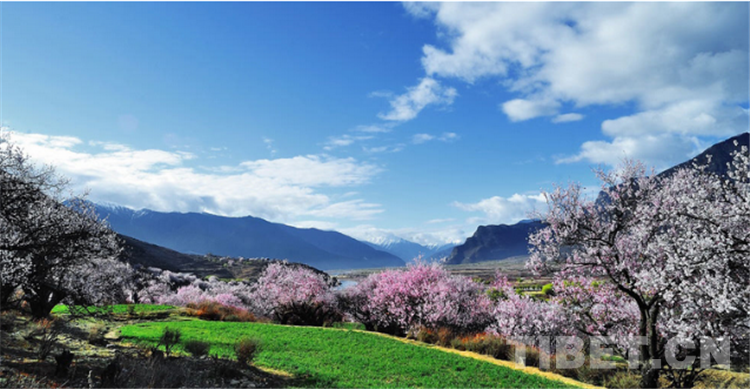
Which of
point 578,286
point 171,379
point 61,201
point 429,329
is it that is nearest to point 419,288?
point 429,329

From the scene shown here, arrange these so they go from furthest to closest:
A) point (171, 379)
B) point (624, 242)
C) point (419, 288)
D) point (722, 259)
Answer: point (419, 288), point (624, 242), point (171, 379), point (722, 259)

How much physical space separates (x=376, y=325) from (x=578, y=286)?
1533 centimetres

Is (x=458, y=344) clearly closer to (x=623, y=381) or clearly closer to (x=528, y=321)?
(x=528, y=321)

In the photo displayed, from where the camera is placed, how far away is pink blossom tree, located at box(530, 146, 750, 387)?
9.13 meters

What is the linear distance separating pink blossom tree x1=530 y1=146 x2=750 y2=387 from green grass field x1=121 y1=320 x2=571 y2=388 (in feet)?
14.3

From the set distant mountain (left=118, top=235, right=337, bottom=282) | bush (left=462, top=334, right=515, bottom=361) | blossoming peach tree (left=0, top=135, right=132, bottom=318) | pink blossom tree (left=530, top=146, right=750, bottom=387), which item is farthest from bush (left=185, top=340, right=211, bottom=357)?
distant mountain (left=118, top=235, right=337, bottom=282)

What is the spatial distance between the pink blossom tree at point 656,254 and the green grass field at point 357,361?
4.37m

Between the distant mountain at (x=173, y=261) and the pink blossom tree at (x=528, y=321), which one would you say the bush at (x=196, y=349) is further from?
the distant mountain at (x=173, y=261)

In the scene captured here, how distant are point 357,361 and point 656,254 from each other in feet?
37.2

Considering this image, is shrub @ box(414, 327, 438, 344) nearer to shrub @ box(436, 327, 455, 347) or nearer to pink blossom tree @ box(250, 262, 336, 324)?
shrub @ box(436, 327, 455, 347)

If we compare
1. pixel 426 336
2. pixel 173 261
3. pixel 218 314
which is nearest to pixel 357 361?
pixel 426 336

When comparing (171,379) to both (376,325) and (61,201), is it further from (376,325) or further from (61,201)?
(376,325)

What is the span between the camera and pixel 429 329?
79.3 feet

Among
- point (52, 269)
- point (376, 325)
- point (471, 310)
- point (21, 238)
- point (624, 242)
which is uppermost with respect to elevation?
point (624, 242)
